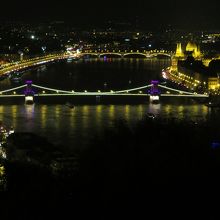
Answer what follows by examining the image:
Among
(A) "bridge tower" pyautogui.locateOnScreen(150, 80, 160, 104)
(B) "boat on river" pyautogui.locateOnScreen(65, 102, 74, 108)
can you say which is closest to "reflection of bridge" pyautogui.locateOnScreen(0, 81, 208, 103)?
(A) "bridge tower" pyautogui.locateOnScreen(150, 80, 160, 104)

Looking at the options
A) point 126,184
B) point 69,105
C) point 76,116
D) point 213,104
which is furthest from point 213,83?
point 126,184

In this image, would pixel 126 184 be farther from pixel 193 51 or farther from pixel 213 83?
pixel 193 51

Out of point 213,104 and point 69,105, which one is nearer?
point 69,105

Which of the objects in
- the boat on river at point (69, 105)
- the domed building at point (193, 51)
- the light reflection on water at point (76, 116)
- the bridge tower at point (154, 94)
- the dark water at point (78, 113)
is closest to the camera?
the light reflection on water at point (76, 116)

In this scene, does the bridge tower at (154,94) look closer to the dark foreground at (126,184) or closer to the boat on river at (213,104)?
the boat on river at (213,104)

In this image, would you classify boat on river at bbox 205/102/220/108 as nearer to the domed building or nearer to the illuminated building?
the illuminated building

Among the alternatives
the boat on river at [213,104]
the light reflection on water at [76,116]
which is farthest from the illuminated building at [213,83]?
the light reflection on water at [76,116]
